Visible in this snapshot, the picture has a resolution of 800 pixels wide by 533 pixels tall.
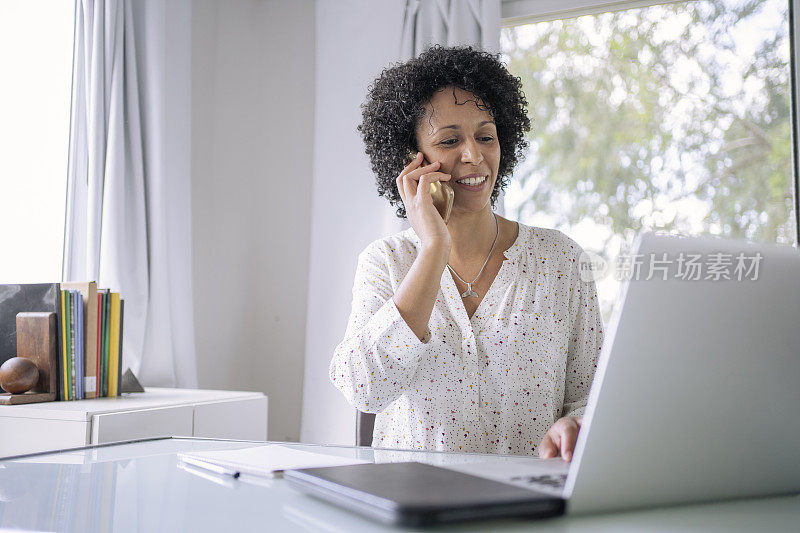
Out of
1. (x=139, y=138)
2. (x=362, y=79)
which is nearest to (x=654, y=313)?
(x=139, y=138)

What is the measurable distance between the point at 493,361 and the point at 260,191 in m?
1.99

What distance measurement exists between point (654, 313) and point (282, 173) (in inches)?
108

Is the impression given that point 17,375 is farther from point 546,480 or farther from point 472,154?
point 546,480

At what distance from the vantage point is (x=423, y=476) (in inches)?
27.0

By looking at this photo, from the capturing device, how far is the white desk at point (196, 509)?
0.60 m

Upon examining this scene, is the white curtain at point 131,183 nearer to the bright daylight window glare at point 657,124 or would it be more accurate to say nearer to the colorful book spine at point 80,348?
the colorful book spine at point 80,348

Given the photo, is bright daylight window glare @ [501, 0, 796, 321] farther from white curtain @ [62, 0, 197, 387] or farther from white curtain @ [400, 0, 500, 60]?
white curtain @ [62, 0, 197, 387]

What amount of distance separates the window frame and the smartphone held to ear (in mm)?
1593

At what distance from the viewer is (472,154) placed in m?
1.61

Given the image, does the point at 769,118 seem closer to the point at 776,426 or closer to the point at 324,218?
the point at 324,218

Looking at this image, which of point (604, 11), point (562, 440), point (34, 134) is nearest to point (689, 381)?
point (562, 440)

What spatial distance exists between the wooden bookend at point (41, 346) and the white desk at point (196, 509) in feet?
3.44

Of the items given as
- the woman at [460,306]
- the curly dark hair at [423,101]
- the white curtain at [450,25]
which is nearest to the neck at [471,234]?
the woman at [460,306]

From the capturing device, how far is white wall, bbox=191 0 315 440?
3053mm
